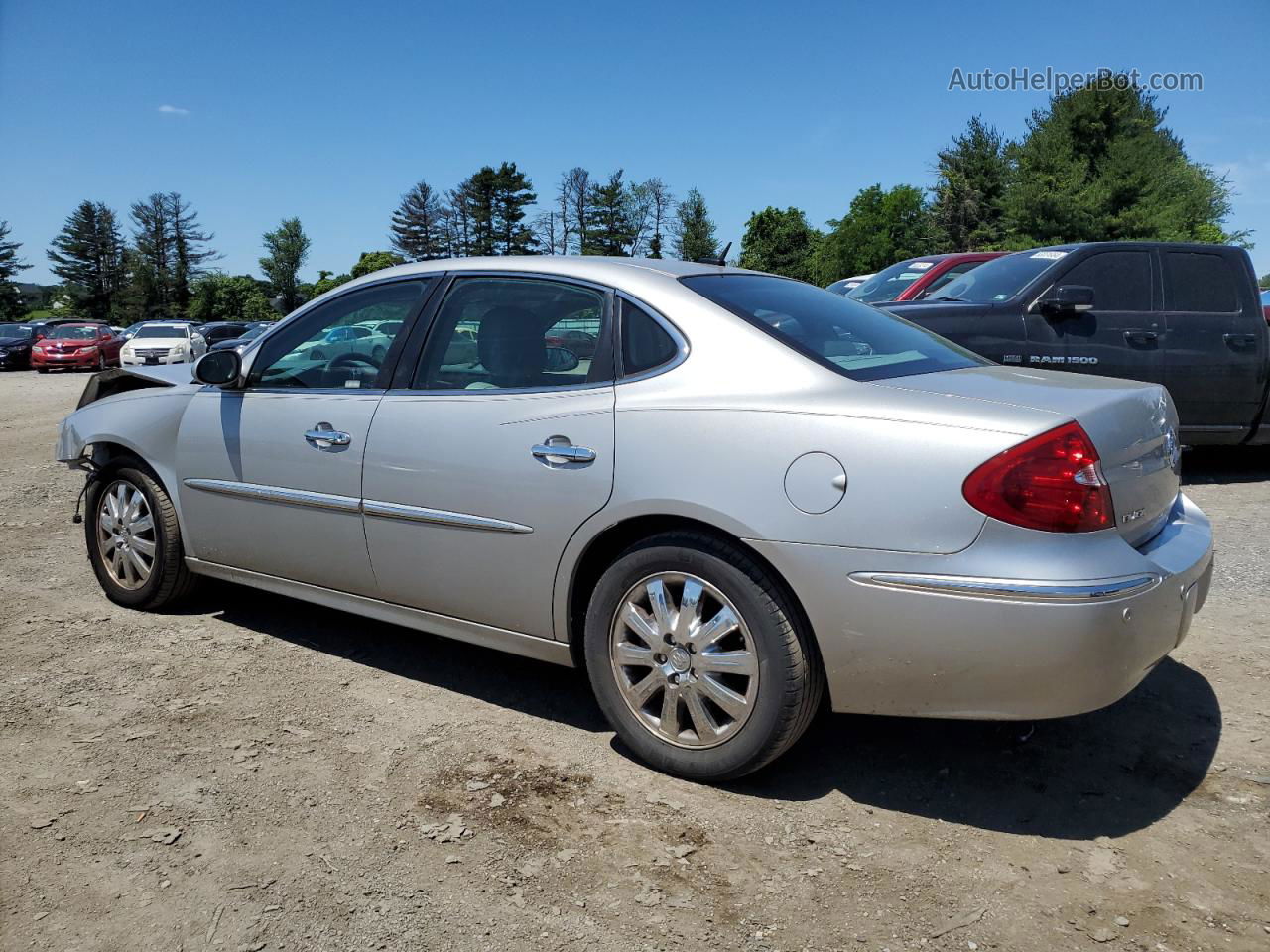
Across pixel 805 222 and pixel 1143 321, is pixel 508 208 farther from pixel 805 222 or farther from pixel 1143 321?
pixel 1143 321

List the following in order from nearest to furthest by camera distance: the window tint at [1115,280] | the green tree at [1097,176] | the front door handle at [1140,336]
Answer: the front door handle at [1140,336] < the window tint at [1115,280] < the green tree at [1097,176]

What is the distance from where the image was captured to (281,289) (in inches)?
4163

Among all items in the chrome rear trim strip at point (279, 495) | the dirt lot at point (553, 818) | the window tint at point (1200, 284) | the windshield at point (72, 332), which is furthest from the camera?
the windshield at point (72, 332)

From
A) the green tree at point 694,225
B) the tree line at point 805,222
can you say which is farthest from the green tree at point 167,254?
the green tree at point 694,225

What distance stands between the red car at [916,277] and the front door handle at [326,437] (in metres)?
6.71

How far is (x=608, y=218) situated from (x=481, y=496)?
87.5 m

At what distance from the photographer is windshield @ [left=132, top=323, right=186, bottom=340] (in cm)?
2845

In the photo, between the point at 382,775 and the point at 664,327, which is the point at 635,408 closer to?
the point at 664,327

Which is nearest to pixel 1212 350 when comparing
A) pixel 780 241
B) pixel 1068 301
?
pixel 1068 301

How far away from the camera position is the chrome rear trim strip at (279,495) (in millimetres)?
3777

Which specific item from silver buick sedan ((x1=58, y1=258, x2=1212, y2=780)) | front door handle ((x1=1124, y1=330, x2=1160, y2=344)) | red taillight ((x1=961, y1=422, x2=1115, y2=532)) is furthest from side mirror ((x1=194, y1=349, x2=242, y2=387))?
front door handle ((x1=1124, y1=330, x2=1160, y2=344))

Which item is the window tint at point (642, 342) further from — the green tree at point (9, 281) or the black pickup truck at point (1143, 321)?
the green tree at point (9, 281)

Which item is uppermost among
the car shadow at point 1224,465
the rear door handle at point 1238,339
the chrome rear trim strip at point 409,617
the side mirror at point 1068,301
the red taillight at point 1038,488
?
the side mirror at point 1068,301

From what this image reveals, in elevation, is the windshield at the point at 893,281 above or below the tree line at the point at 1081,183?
below
